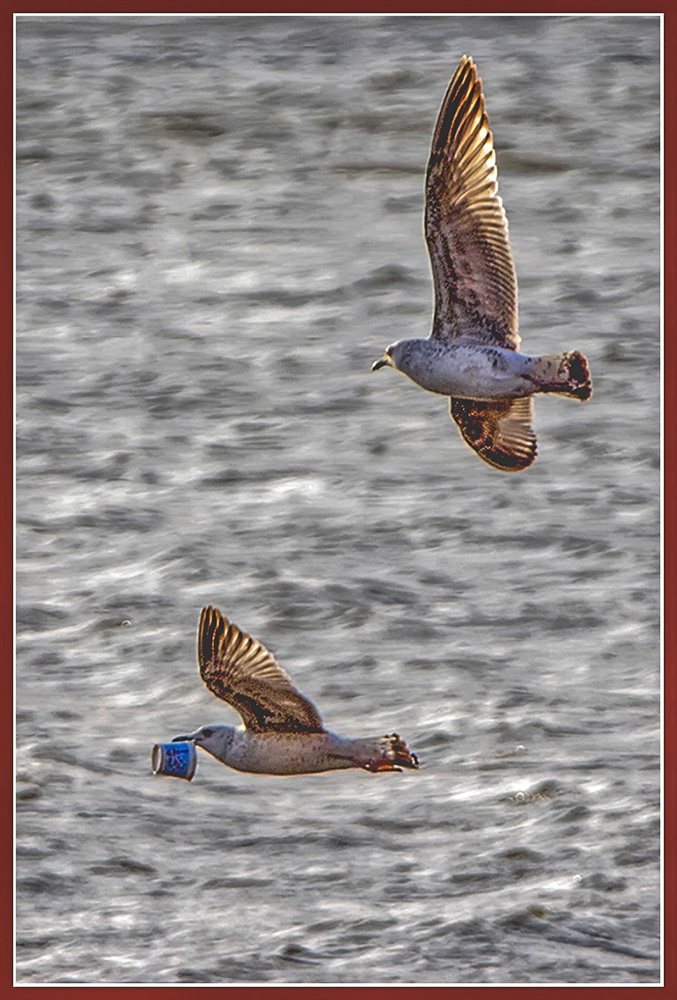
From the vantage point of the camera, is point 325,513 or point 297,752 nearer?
point 297,752

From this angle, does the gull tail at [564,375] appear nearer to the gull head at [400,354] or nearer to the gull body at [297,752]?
the gull head at [400,354]

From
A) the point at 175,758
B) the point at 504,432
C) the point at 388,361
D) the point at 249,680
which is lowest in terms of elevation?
the point at 175,758

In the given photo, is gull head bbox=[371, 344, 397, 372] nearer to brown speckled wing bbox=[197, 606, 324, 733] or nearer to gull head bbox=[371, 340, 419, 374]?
gull head bbox=[371, 340, 419, 374]

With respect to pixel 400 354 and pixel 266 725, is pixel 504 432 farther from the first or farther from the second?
pixel 266 725

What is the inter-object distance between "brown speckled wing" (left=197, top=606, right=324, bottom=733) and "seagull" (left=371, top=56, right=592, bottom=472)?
2.71 feet

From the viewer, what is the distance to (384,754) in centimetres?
430

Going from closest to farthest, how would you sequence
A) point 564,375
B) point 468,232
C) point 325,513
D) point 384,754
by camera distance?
point 384,754 → point 564,375 → point 468,232 → point 325,513

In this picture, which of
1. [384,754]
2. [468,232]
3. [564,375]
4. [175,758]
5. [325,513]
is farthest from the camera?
[325,513]

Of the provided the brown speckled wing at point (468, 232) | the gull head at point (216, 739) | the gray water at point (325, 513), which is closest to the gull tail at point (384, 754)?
the gull head at point (216, 739)

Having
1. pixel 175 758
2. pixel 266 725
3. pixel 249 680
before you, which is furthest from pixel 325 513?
pixel 249 680

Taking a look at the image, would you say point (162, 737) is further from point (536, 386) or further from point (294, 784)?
point (536, 386)

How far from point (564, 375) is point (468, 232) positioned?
0.43m

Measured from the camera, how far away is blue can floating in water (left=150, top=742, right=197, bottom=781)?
4840mm

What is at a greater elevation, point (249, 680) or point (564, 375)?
point (564, 375)
